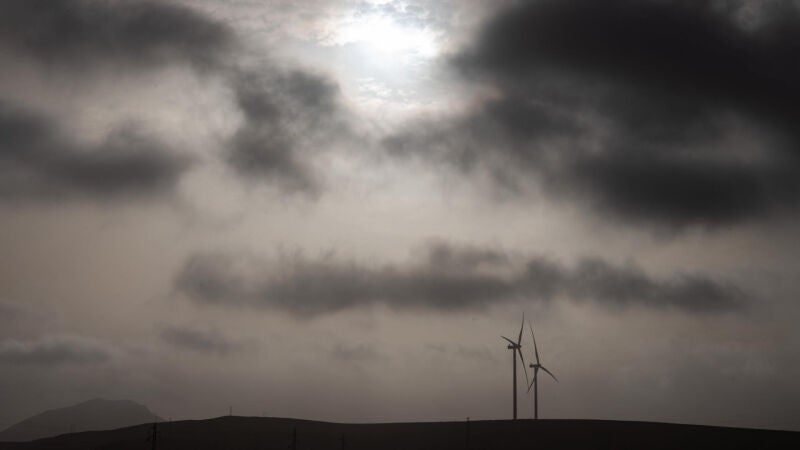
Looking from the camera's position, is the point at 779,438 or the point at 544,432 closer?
the point at 779,438

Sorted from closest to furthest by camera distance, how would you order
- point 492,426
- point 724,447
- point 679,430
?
1. point 724,447
2. point 679,430
3. point 492,426

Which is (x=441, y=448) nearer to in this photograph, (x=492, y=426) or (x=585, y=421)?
(x=492, y=426)

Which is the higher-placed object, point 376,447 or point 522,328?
point 522,328

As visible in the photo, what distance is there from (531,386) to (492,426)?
14237 millimetres

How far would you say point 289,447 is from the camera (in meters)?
186

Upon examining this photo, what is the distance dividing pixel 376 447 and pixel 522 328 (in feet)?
149

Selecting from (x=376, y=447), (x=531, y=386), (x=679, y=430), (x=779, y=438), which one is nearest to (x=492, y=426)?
(x=531, y=386)

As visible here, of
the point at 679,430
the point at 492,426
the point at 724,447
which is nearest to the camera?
the point at 724,447

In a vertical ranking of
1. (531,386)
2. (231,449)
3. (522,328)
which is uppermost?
(522,328)

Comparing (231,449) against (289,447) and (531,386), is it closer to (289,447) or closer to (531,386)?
(289,447)

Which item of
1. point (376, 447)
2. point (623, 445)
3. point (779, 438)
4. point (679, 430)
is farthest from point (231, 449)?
point (779, 438)

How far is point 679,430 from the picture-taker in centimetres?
17712

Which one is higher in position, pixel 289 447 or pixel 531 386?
pixel 531 386

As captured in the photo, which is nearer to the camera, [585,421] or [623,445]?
[623,445]
